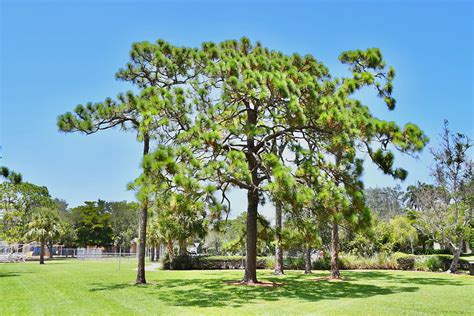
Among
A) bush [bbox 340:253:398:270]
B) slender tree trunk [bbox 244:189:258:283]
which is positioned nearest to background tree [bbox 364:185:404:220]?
bush [bbox 340:253:398:270]

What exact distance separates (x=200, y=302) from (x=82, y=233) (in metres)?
51.8

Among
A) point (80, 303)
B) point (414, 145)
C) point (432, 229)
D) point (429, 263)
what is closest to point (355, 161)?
point (414, 145)

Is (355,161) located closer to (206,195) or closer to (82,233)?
(206,195)

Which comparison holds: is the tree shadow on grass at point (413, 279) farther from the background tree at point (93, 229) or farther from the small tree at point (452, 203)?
the background tree at point (93, 229)

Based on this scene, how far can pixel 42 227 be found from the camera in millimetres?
34875

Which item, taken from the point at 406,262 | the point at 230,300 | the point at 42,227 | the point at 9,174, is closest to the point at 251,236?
the point at 230,300

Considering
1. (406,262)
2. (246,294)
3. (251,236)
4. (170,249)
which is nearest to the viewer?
(246,294)

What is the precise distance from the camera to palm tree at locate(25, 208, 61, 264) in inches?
1351

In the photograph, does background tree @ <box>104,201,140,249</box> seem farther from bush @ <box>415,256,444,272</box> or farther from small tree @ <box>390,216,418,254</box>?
bush @ <box>415,256,444,272</box>

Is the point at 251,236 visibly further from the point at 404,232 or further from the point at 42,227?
the point at 404,232

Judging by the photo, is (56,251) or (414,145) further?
(56,251)

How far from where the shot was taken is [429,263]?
83.4 ft

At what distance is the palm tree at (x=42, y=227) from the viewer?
34.3m

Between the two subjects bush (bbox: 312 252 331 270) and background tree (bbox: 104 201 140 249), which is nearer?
bush (bbox: 312 252 331 270)
